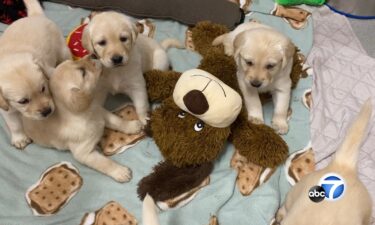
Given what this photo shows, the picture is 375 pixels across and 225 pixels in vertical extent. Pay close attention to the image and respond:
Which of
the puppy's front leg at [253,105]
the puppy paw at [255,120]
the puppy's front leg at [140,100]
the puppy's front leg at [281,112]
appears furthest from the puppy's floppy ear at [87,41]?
the puppy's front leg at [281,112]

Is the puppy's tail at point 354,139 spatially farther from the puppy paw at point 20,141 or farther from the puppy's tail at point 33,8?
the puppy's tail at point 33,8

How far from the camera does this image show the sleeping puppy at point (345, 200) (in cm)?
161

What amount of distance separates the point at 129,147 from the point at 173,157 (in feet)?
1.22

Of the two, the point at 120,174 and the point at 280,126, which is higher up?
the point at 280,126

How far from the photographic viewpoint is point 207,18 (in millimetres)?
2977

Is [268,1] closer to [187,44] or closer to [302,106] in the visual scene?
[187,44]

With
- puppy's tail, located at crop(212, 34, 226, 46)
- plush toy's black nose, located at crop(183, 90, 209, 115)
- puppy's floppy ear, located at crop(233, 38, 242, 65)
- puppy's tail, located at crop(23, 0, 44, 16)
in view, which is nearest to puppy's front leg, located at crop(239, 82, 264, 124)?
puppy's floppy ear, located at crop(233, 38, 242, 65)

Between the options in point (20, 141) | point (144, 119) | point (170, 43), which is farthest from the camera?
point (170, 43)

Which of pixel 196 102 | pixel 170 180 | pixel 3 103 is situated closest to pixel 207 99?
pixel 196 102

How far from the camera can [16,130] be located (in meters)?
2.34

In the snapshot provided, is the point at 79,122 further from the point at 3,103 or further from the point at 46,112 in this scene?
the point at 3,103

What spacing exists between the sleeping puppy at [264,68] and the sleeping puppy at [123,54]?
479 mm

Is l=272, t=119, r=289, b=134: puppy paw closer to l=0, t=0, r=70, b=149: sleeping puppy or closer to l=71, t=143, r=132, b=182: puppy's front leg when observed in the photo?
l=71, t=143, r=132, b=182: puppy's front leg

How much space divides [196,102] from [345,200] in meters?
0.76
